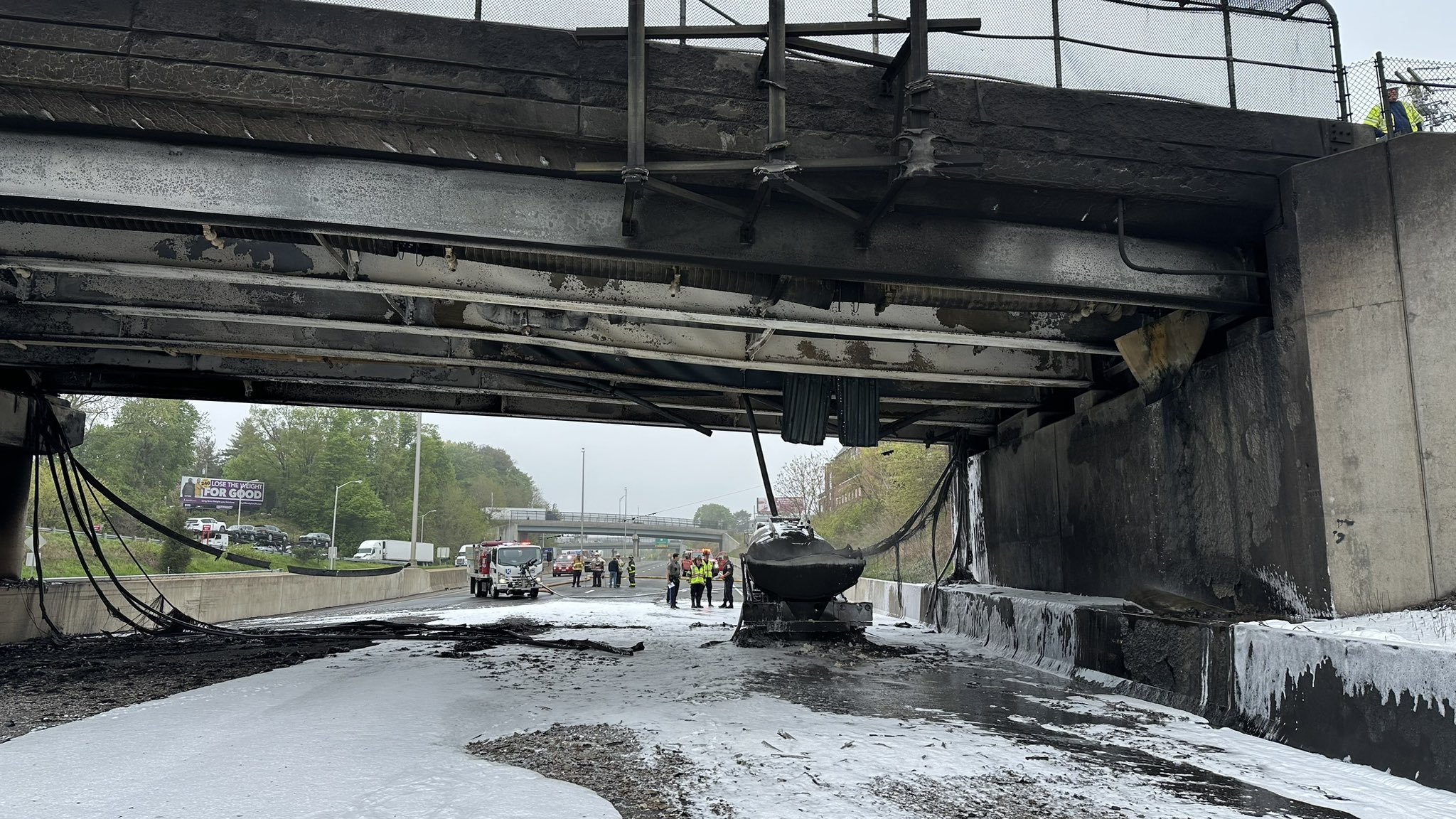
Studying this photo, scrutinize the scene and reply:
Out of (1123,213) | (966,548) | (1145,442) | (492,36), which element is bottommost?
(966,548)

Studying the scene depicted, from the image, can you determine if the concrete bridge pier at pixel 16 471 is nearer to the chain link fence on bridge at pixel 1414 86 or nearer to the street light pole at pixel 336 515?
the chain link fence on bridge at pixel 1414 86

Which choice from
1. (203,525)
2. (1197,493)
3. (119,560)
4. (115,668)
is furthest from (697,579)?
(203,525)

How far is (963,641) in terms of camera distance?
13.9m

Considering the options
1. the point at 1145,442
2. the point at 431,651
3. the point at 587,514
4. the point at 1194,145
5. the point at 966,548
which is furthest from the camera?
the point at 587,514

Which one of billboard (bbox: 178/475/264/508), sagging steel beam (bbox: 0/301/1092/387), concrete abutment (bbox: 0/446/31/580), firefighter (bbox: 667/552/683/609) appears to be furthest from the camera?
billboard (bbox: 178/475/264/508)

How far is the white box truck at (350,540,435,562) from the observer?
6088cm

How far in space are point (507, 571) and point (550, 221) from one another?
25.2 meters

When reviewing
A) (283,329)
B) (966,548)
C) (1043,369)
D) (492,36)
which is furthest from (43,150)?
(966,548)

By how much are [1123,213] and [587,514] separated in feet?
357

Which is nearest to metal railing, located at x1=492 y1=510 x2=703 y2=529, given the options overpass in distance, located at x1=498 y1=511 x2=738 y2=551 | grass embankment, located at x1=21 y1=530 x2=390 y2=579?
overpass in distance, located at x1=498 y1=511 x2=738 y2=551

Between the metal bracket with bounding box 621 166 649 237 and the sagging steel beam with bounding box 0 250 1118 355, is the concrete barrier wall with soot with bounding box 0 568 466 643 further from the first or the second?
the metal bracket with bounding box 621 166 649 237

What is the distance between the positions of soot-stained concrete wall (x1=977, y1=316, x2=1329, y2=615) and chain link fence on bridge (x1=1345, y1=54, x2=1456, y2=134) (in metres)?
2.61

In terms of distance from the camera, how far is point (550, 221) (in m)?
7.46

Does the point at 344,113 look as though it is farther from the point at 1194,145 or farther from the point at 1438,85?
the point at 1438,85
